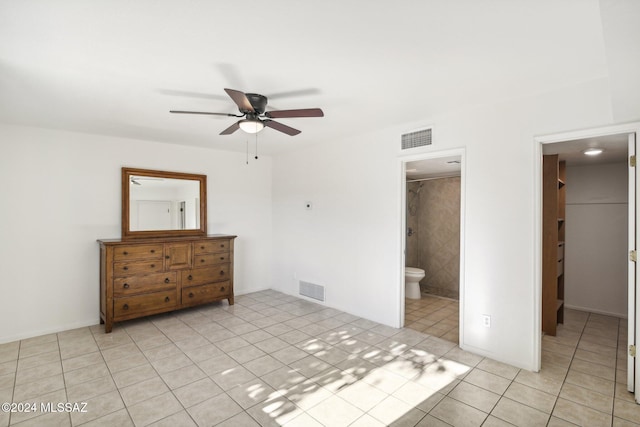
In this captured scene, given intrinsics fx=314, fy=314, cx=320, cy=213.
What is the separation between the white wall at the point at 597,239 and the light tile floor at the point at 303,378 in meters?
0.61

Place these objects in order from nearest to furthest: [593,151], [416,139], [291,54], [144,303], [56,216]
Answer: [291,54], [593,151], [416,139], [56,216], [144,303]

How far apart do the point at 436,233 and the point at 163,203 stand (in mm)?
4471

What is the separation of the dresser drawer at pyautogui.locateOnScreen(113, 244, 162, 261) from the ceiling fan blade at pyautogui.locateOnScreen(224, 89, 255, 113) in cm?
245

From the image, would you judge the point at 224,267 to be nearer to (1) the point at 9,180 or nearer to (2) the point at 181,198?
(2) the point at 181,198

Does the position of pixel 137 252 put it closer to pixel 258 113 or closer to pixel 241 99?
pixel 258 113

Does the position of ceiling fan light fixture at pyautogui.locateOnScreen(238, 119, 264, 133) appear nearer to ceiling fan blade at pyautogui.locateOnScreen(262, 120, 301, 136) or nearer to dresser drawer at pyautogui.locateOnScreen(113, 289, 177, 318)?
ceiling fan blade at pyautogui.locateOnScreen(262, 120, 301, 136)

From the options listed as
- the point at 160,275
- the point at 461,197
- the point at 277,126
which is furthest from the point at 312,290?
the point at 277,126

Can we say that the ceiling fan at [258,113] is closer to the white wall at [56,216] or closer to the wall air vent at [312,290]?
the white wall at [56,216]

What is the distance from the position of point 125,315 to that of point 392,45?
4.02m

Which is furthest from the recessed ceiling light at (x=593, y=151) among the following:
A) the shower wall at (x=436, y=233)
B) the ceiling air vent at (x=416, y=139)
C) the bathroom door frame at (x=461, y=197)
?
the shower wall at (x=436, y=233)

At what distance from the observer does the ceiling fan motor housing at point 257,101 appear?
2580mm

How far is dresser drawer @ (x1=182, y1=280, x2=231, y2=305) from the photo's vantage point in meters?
4.26

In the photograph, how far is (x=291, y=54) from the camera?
6.75 feet

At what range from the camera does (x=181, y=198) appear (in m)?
4.73
